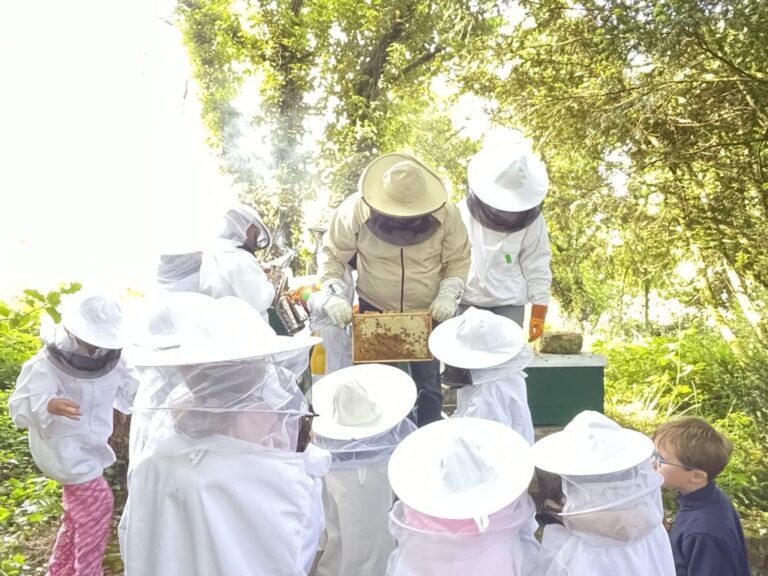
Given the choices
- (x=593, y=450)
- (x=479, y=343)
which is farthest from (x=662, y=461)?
(x=479, y=343)

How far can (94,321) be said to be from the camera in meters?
3.38

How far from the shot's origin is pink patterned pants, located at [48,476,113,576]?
11.3 ft

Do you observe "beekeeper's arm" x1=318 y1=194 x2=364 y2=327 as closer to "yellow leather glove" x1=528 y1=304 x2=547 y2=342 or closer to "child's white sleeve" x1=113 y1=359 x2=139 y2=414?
"child's white sleeve" x1=113 y1=359 x2=139 y2=414

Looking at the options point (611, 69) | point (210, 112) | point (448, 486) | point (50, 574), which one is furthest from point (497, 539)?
point (210, 112)

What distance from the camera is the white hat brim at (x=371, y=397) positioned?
2830 mm

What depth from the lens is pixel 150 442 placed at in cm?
198

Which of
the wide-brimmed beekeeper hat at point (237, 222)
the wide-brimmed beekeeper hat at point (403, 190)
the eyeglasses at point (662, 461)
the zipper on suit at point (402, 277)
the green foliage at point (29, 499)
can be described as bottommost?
the green foliage at point (29, 499)

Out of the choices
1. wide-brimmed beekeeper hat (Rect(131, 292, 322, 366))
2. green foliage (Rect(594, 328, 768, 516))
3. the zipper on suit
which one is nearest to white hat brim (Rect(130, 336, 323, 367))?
wide-brimmed beekeeper hat (Rect(131, 292, 322, 366))

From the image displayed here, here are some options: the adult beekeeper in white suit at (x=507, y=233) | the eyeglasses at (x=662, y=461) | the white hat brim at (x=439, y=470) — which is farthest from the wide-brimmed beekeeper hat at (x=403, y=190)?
the eyeglasses at (x=662, y=461)

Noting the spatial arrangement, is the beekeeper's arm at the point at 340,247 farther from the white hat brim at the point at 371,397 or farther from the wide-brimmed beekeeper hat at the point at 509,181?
the wide-brimmed beekeeper hat at the point at 509,181

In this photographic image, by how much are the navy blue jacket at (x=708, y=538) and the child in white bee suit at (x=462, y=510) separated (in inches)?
27.3

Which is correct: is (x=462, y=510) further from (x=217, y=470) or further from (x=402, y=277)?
(x=402, y=277)

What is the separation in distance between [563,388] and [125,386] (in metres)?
3.36

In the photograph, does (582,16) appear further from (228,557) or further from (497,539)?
(228,557)
